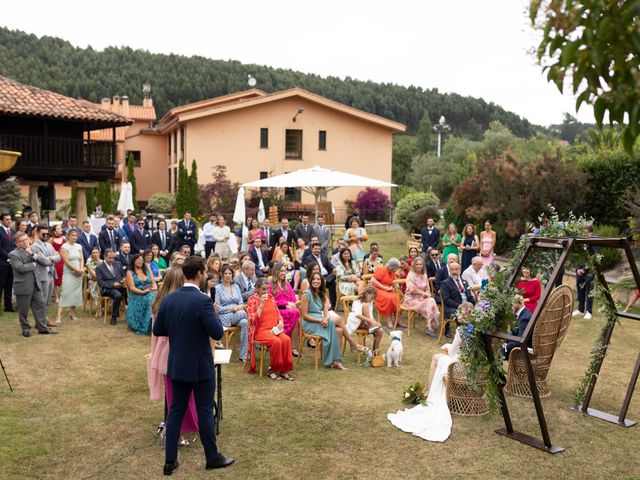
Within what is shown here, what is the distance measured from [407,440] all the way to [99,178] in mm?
21746

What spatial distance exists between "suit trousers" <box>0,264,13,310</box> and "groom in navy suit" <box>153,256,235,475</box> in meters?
7.52

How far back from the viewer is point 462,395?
24.1 feet

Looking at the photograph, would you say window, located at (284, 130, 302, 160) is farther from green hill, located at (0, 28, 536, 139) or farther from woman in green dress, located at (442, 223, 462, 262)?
green hill, located at (0, 28, 536, 139)

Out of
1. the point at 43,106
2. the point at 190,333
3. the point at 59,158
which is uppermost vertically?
the point at 43,106

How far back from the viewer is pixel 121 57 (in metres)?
74.6

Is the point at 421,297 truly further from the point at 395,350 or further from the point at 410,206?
the point at 410,206

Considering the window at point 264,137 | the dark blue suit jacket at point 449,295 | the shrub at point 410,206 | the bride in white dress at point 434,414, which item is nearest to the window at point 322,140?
the window at point 264,137

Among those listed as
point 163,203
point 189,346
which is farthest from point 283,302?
point 163,203

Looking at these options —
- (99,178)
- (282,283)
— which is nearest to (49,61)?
(99,178)

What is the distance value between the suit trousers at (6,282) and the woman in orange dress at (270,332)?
5685mm

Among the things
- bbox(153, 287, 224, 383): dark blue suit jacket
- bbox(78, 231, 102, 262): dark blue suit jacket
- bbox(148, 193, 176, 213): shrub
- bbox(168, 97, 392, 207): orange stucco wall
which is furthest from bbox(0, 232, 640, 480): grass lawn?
bbox(148, 193, 176, 213): shrub

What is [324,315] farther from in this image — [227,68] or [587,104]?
[227,68]

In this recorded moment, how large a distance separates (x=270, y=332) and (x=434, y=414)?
8.36 feet

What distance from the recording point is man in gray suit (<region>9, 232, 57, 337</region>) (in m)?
10.1
